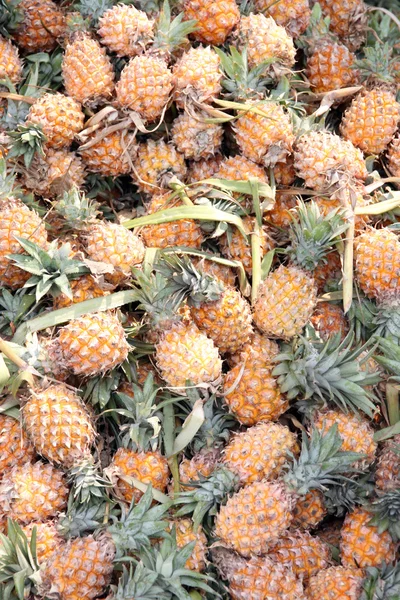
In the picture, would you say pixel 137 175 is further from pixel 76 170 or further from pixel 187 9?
pixel 187 9

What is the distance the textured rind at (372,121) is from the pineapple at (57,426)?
120 cm

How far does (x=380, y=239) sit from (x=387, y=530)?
2.57 ft

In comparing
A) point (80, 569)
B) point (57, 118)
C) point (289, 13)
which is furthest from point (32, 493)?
point (289, 13)

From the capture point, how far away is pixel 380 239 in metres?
1.99

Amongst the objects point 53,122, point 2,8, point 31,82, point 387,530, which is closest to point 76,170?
point 53,122

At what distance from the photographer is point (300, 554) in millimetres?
1747

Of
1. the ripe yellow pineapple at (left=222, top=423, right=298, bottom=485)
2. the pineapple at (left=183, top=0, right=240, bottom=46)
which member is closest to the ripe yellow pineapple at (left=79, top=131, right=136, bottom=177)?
the pineapple at (left=183, top=0, right=240, bottom=46)

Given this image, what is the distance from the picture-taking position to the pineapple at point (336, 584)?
5.53 feet

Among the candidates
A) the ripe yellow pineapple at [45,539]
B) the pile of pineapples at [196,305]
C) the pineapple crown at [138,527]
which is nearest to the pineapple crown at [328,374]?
the pile of pineapples at [196,305]

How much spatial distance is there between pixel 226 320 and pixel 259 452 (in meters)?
0.35

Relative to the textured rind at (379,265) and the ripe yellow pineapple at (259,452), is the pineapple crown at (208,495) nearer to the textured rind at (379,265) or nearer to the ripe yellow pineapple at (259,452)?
the ripe yellow pineapple at (259,452)

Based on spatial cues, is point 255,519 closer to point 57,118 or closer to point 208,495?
point 208,495

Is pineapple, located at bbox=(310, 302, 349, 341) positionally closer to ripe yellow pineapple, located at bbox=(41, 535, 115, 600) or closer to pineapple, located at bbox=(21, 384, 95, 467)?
pineapple, located at bbox=(21, 384, 95, 467)

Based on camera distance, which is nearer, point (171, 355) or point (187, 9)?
point (171, 355)
